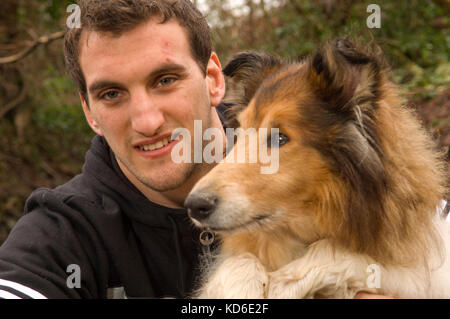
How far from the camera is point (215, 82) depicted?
3.62 m

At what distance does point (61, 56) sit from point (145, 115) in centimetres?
769

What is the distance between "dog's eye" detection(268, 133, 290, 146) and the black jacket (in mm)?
826

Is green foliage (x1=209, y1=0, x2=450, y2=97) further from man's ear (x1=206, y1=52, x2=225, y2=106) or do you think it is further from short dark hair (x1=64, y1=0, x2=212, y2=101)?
short dark hair (x1=64, y1=0, x2=212, y2=101)

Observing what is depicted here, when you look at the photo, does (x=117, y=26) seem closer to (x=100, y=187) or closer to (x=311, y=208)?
(x=100, y=187)

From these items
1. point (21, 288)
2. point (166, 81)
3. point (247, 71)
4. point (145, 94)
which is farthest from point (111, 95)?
point (21, 288)

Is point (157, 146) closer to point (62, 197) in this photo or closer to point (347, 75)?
point (62, 197)

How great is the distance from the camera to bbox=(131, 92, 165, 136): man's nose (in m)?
2.86

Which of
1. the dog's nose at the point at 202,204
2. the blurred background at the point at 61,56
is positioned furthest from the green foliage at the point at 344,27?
the dog's nose at the point at 202,204

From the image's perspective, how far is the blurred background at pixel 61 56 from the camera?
751cm

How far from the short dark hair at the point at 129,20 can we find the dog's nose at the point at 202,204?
3.90 feet

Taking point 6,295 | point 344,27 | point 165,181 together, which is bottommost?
point 6,295

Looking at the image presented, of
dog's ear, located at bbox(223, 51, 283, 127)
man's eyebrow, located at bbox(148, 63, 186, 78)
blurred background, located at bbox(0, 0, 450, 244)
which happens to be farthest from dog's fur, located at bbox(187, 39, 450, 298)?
blurred background, located at bbox(0, 0, 450, 244)

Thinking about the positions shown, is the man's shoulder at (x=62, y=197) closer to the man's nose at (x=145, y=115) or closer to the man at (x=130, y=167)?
the man at (x=130, y=167)

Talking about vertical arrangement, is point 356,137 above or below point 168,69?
below
